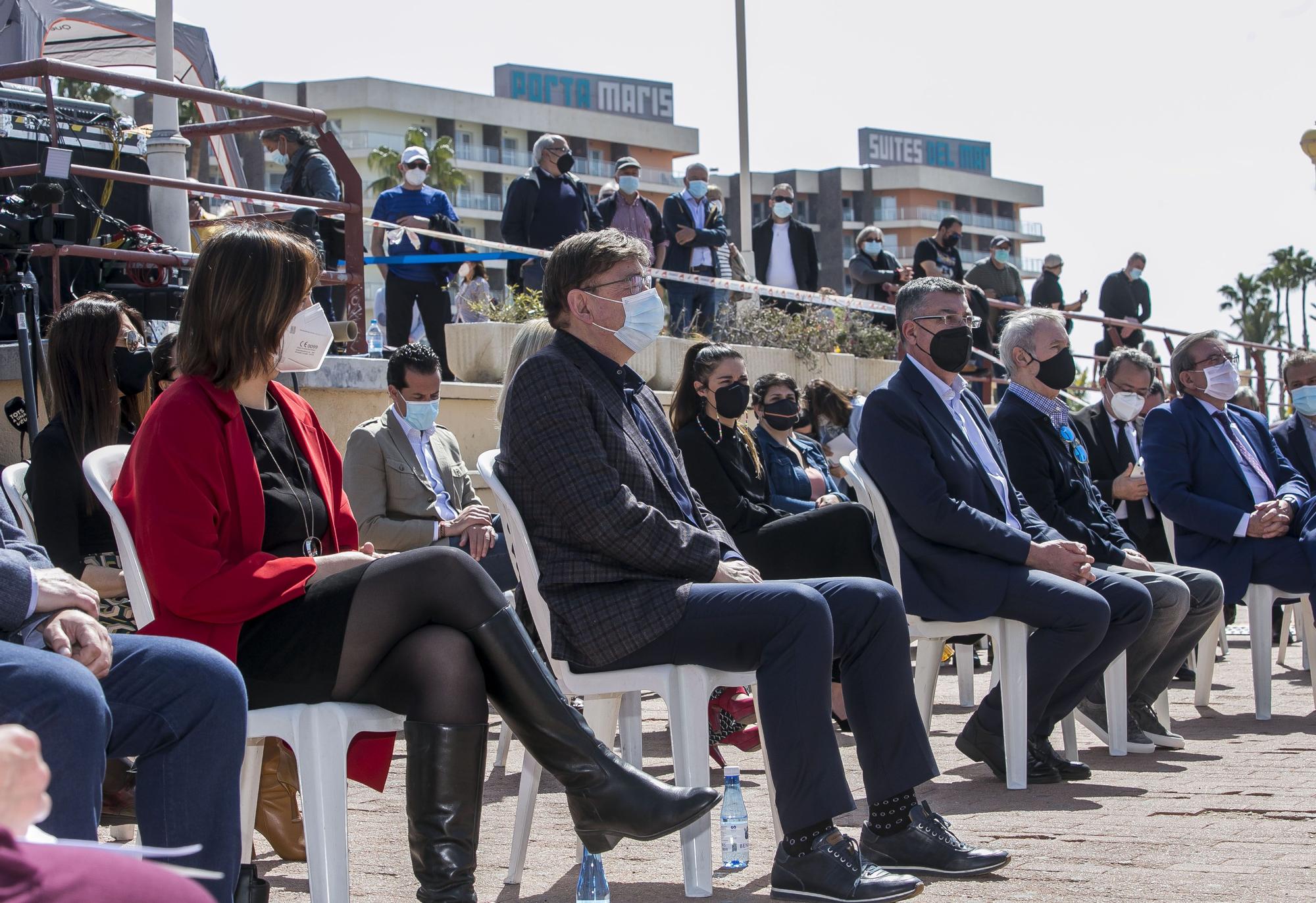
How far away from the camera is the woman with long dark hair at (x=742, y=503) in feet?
20.5

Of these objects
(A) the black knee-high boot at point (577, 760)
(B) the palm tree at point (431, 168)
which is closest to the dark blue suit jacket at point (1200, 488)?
(A) the black knee-high boot at point (577, 760)

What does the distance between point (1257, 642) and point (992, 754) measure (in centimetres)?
211

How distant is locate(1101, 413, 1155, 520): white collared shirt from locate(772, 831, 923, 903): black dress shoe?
15.0 ft

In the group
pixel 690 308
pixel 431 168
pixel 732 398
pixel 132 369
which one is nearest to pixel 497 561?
pixel 732 398

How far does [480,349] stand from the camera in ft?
33.9

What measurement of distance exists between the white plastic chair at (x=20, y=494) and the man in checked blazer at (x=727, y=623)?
149 centimetres

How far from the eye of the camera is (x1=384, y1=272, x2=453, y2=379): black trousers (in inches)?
440

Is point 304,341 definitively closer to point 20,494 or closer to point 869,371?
point 20,494

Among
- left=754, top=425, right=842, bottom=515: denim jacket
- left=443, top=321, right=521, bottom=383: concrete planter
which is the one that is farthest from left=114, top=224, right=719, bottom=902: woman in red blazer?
left=443, top=321, right=521, bottom=383: concrete planter

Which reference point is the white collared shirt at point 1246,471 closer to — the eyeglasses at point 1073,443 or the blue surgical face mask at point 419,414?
the eyeglasses at point 1073,443

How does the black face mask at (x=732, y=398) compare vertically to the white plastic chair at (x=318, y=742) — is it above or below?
above

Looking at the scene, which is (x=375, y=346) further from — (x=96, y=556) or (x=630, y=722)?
(x=630, y=722)

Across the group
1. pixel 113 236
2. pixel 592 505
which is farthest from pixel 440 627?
pixel 113 236

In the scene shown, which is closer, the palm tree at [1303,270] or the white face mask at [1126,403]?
the white face mask at [1126,403]
